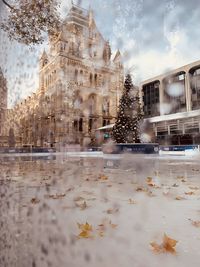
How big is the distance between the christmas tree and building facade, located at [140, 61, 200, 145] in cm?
389

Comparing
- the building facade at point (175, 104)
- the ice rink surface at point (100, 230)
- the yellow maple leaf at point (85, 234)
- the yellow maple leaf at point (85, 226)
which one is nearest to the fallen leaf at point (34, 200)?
the ice rink surface at point (100, 230)

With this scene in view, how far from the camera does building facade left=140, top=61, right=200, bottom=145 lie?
22.4 m

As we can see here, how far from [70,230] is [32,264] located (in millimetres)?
647

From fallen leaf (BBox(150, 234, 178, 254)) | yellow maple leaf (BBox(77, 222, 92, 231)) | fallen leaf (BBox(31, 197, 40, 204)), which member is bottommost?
fallen leaf (BBox(31, 197, 40, 204))

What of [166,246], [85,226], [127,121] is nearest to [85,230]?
[85,226]

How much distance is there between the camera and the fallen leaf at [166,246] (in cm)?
153

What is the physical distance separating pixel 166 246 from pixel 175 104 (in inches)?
1343

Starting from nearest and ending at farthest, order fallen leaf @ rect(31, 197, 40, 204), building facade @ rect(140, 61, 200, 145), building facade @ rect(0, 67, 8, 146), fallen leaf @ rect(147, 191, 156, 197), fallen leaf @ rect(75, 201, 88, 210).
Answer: building facade @ rect(0, 67, 8, 146)
fallen leaf @ rect(75, 201, 88, 210)
fallen leaf @ rect(31, 197, 40, 204)
fallen leaf @ rect(147, 191, 156, 197)
building facade @ rect(140, 61, 200, 145)

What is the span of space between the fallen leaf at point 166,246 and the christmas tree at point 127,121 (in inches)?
755

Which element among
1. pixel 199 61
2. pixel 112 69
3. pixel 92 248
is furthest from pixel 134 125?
pixel 92 248

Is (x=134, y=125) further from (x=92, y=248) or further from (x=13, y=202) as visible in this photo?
(x=92, y=248)

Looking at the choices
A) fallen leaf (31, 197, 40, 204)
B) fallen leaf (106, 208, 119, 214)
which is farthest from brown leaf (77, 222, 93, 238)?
fallen leaf (31, 197, 40, 204)

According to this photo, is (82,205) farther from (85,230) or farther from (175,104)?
(175,104)

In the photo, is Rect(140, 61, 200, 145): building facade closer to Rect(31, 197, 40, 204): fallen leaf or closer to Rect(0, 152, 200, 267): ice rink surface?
Rect(0, 152, 200, 267): ice rink surface
